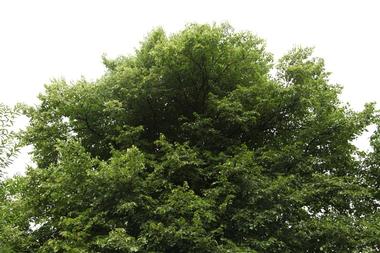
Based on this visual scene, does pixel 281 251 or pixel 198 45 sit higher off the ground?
pixel 198 45

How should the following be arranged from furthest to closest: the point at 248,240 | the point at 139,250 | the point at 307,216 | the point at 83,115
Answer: the point at 83,115, the point at 307,216, the point at 248,240, the point at 139,250

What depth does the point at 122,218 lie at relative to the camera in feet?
40.8

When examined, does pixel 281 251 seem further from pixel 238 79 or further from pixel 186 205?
pixel 238 79

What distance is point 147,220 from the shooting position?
481 inches

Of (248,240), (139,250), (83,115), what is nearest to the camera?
(139,250)

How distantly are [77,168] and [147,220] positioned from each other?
263 centimetres

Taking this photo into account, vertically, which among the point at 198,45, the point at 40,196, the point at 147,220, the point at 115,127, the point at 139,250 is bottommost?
the point at 139,250

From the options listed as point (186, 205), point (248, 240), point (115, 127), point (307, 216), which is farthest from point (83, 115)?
point (307, 216)

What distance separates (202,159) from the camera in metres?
14.2

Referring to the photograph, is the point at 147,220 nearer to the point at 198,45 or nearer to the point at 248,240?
the point at 248,240

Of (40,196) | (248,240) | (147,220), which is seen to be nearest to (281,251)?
(248,240)

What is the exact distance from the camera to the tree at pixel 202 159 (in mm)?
12000

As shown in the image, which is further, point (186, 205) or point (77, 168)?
point (77, 168)

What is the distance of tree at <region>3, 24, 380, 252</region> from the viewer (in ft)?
39.4
